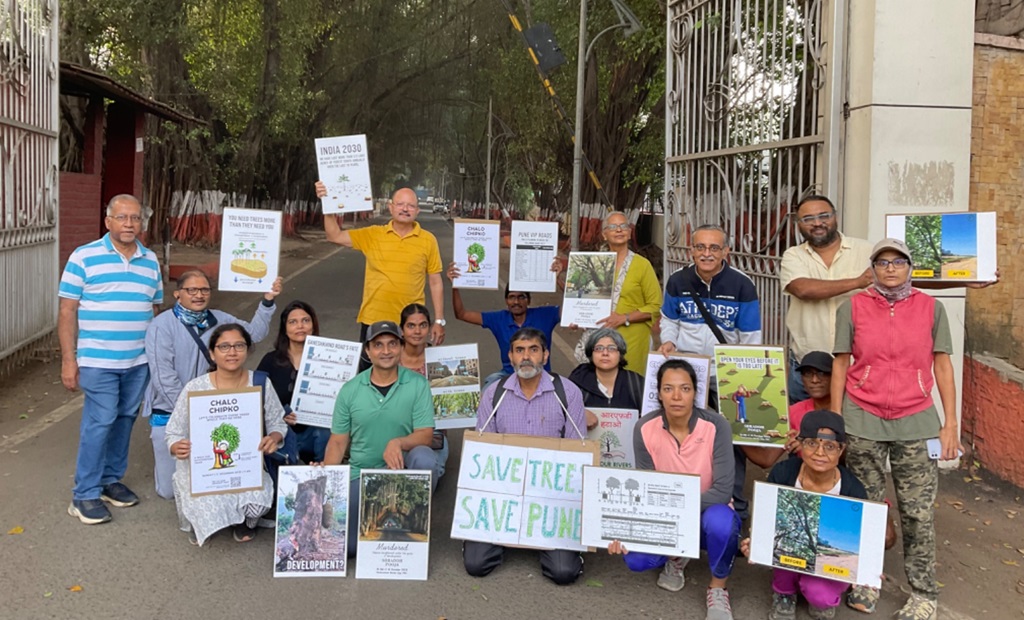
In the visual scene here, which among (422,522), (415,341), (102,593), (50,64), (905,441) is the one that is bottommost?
(102,593)

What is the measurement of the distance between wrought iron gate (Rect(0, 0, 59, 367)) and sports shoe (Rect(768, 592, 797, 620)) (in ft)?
25.4

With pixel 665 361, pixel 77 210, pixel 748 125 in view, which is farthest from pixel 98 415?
pixel 77 210

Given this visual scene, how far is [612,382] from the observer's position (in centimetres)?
519

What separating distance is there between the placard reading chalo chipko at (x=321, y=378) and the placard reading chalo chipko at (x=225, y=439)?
2.51ft

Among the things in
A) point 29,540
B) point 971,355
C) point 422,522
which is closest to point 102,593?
point 29,540

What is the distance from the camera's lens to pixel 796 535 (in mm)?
3916

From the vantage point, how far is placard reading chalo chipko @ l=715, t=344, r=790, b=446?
184 inches

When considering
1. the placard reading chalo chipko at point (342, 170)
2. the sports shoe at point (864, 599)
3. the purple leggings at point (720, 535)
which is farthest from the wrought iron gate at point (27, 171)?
the sports shoe at point (864, 599)

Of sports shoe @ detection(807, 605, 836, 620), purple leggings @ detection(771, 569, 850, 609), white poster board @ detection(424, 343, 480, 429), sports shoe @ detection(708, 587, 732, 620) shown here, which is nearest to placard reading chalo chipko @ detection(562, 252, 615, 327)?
white poster board @ detection(424, 343, 480, 429)

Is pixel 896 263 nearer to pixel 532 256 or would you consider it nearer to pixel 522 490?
pixel 522 490

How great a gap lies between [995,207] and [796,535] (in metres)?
4.02

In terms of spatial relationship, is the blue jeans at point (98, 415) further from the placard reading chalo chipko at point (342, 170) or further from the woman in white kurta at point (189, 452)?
the placard reading chalo chipko at point (342, 170)

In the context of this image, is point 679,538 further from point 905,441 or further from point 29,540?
point 29,540

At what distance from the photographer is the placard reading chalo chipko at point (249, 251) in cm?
568
